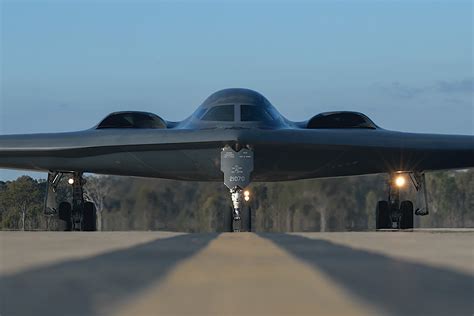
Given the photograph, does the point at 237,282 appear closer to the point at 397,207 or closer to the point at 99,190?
the point at 397,207

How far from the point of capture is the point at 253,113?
59.7ft

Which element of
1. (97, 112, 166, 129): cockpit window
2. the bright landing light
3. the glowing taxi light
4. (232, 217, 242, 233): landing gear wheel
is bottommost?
(232, 217, 242, 233): landing gear wheel

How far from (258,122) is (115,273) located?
42.5ft

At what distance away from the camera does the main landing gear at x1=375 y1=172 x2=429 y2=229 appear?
1923 cm

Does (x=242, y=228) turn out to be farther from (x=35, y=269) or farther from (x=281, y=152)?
(x=35, y=269)

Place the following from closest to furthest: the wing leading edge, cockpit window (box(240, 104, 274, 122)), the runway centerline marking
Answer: the runway centerline marking → the wing leading edge → cockpit window (box(240, 104, 274, 122))

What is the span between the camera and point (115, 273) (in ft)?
16.5

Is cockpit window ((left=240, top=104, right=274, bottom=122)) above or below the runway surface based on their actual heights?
above

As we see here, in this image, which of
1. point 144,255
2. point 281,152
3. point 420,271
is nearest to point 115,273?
point 144,255

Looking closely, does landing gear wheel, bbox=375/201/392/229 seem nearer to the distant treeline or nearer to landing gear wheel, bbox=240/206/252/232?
the distant treeline

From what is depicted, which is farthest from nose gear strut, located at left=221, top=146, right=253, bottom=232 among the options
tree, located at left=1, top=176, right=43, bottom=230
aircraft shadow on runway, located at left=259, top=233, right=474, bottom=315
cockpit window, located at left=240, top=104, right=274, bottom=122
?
tree, located at left=1, top=176, right=43, bottom=230

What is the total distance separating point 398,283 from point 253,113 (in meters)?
13.9

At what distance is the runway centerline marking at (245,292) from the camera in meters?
3.39

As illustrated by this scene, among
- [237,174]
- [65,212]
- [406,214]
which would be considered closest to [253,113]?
[237,174]
